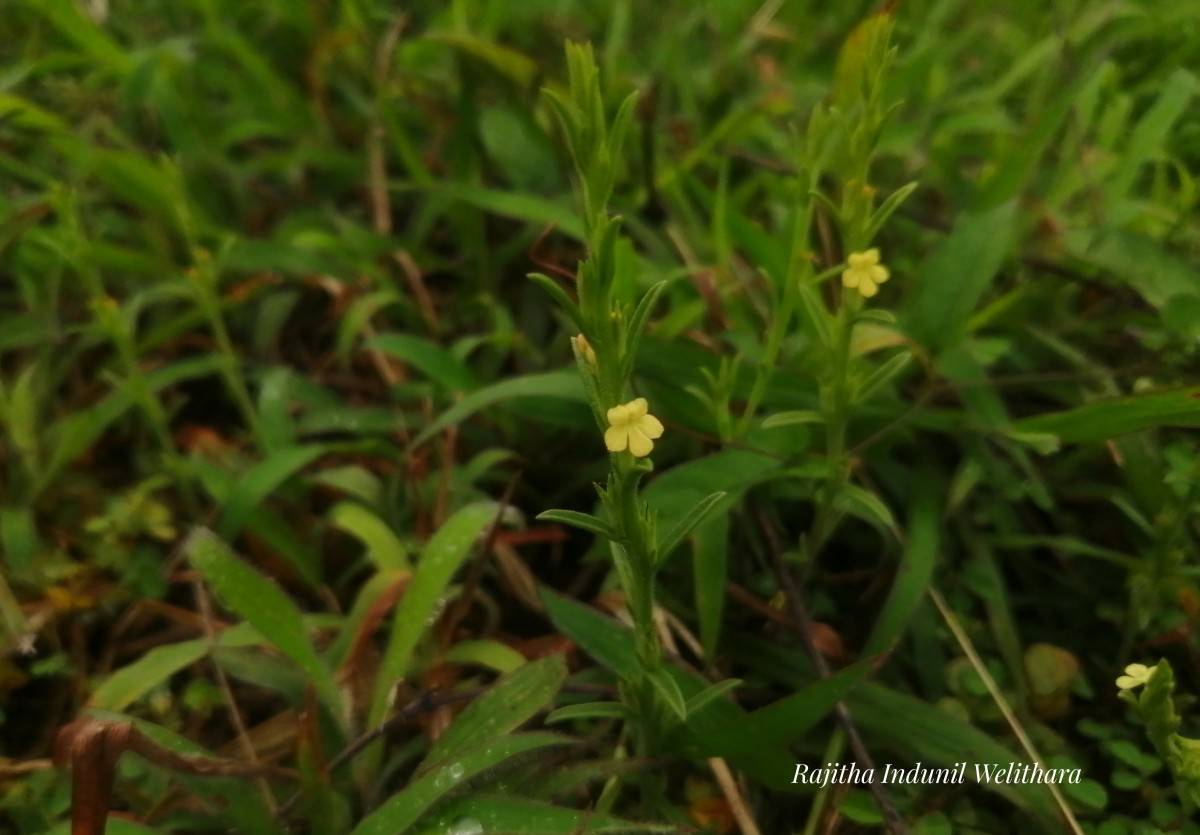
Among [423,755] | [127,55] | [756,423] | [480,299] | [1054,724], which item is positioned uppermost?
[127,55]

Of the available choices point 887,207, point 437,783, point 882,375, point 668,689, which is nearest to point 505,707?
point 437,783

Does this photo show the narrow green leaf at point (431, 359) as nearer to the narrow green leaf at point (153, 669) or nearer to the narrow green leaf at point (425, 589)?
the narrow green leaf at point (425, 589)

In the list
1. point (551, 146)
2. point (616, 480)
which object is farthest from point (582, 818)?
point (551, 146)

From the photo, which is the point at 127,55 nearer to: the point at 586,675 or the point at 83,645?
the point at 83,645

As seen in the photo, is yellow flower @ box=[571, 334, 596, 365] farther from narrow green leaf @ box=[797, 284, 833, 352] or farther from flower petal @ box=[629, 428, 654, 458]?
narrow green leaf @ box=[797, 284, 833, 352]

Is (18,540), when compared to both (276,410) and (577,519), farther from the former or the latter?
(577,519)
